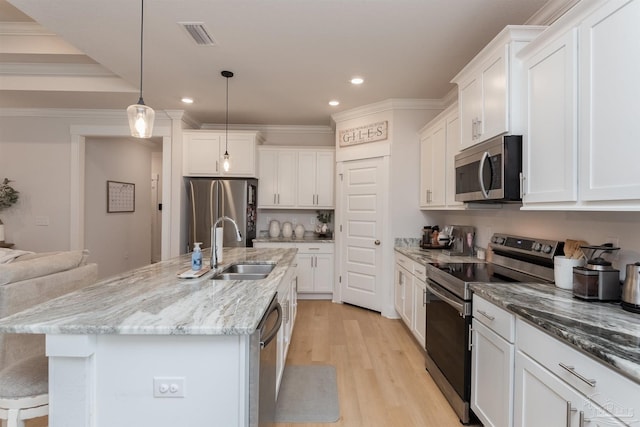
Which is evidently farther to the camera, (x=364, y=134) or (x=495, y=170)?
(x=364, y=134)

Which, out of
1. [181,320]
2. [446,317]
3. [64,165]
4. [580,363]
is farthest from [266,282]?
[64,165]

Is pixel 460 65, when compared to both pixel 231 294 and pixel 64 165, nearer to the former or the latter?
pixel 231 294

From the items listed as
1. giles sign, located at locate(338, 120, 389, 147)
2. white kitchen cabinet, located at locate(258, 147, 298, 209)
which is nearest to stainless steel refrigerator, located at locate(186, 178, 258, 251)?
white kitchen cabinet, located at locate(258, 147, 298, 209)

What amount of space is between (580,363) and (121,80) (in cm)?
453

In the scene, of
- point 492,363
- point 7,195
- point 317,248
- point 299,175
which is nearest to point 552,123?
point 492,363

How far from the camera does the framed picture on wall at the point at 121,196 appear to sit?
5387 millimetres

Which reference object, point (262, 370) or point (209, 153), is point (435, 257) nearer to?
point (262, 370)

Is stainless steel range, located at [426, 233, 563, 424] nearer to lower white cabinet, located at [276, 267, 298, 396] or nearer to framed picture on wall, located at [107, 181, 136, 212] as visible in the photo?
lower white cabinet, located at [276, 267, 298, 396]

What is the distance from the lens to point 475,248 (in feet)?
10.4

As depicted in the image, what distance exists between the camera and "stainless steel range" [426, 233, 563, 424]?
199cm

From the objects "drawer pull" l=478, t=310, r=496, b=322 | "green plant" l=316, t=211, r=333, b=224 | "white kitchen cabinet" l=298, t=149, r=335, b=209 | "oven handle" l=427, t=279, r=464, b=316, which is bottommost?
"oven handle" l=427, t=279, r=464, b=316

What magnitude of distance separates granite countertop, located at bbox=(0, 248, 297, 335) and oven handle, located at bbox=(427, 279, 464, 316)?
1119mm

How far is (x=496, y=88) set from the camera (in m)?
2.04

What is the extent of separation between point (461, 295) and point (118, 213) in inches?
224
